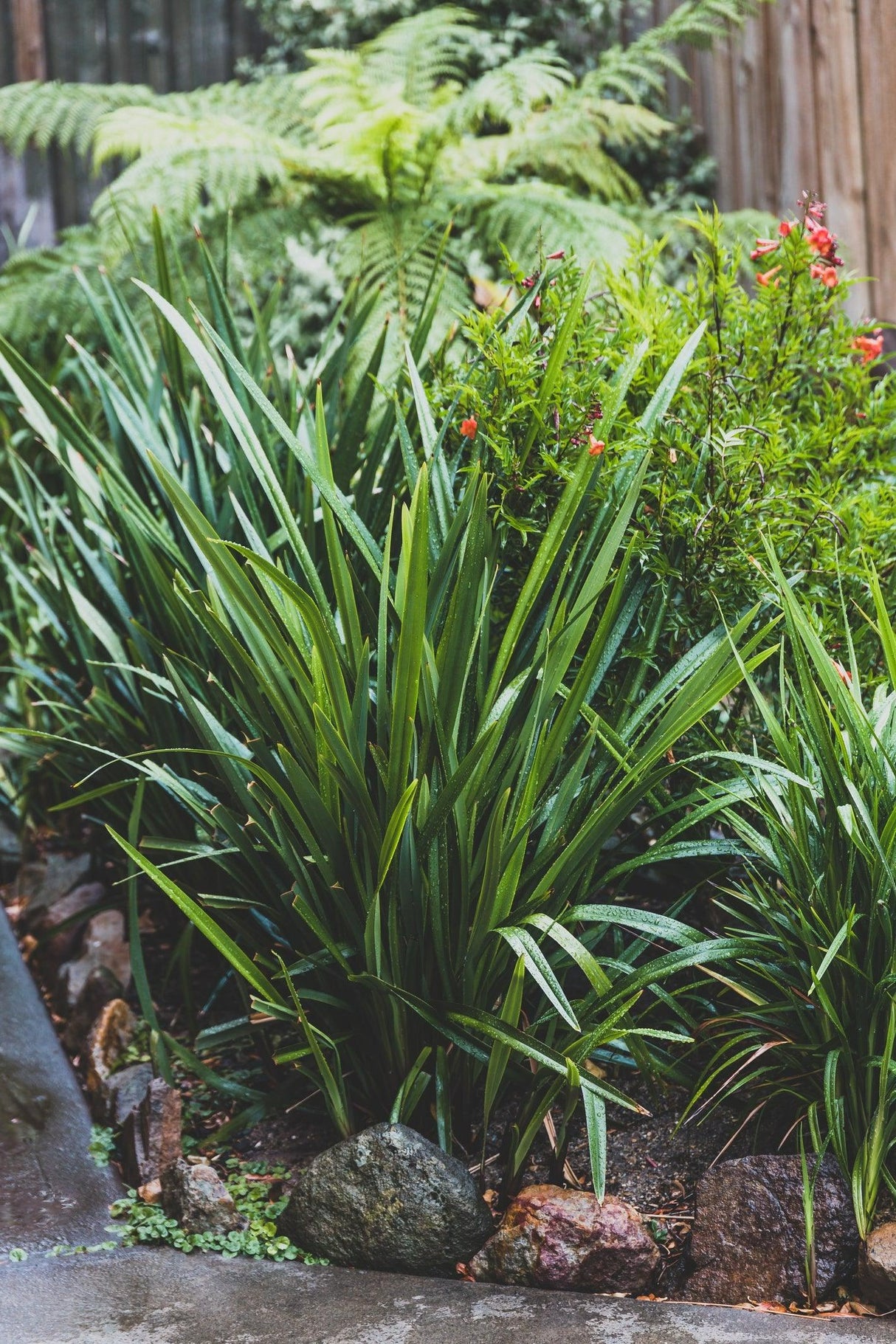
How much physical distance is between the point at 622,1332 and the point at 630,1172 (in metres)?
0.31

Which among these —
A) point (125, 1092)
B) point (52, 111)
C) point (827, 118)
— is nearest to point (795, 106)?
point (827, 118)

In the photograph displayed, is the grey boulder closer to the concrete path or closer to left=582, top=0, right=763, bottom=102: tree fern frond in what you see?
the concrete path

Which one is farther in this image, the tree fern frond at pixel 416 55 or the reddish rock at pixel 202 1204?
the tree fern frond at pixel 416 55

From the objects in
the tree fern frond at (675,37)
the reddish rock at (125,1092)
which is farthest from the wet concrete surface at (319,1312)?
the tree fern frond at (675,37)

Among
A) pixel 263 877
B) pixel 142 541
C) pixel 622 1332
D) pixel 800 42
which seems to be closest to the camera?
pixel 622 1332

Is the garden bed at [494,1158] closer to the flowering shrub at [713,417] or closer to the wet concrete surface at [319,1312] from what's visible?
the wet concrete surface at [319,1312]

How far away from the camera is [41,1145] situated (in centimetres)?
203

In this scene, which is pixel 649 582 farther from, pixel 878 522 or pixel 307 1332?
pixel 307 1332

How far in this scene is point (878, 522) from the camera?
2.04 m

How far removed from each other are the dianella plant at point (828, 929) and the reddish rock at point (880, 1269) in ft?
0.08

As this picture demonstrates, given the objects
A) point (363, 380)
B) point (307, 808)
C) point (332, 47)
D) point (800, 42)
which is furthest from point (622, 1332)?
point (332, 47)

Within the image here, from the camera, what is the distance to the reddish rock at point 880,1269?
61.4 inches

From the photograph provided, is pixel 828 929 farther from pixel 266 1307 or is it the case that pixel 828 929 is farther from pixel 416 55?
pixel 416 55

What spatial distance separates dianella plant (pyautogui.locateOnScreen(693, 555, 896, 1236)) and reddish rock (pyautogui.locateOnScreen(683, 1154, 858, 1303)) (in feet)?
0.15
